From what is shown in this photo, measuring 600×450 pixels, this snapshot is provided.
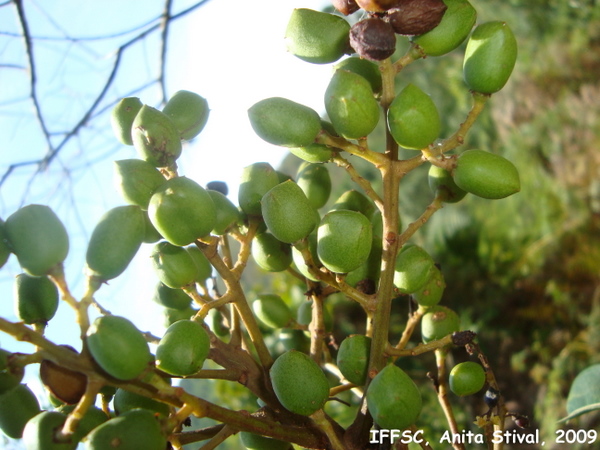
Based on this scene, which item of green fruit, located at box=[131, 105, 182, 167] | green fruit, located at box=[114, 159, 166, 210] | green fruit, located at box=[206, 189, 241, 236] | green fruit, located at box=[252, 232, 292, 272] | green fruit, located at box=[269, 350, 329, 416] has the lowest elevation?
green fruit, located at box=[269, 350, 329, 416]

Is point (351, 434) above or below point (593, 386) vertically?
above

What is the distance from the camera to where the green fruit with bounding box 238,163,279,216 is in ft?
2.63

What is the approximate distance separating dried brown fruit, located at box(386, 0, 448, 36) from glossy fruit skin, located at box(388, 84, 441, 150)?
7 cm

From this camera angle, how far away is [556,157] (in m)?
3.20

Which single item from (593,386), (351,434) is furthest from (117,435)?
(593,386)

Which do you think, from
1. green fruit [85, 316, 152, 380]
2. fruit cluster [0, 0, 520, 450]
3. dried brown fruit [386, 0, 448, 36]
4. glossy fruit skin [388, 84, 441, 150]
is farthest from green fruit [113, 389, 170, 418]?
dried brown fruit [386, 0, 448, 36]

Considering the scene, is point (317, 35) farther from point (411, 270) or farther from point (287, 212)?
point (411, 270)

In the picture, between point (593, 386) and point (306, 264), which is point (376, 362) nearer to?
point (306, 264)

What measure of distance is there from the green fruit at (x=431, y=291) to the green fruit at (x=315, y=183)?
0.72 ft

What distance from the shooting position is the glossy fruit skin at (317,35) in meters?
0.72

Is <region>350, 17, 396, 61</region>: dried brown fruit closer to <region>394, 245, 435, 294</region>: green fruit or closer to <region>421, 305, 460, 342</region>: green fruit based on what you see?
<region>394, 245, 435, 294</region>: green fruit

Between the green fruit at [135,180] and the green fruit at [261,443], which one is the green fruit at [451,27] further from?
the green fruit at [261,443]

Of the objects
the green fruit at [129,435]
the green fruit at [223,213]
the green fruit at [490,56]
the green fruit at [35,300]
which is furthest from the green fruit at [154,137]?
the green fruit at [490,56]

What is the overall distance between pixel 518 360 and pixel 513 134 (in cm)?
135
